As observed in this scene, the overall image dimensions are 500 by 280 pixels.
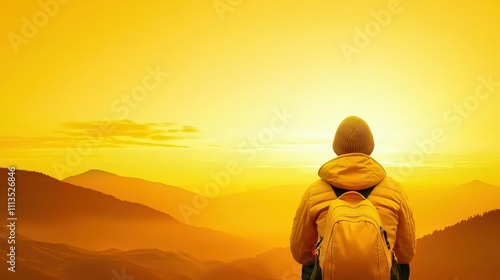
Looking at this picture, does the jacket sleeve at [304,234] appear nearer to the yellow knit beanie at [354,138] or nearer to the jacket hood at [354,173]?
the jacket hood at [354,173]

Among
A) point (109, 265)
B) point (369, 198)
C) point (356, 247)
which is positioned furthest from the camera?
point (109, 265)

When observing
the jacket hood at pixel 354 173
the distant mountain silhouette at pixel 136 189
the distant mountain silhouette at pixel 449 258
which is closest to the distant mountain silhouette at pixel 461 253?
the distant mountain silhouette at pixel 449 258

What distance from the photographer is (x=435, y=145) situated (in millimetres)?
4316

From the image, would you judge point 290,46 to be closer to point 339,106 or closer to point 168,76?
point 339,106

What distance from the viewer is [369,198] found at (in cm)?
209

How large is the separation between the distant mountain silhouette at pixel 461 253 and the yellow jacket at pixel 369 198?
222cm

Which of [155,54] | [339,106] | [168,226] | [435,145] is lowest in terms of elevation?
[168,226]

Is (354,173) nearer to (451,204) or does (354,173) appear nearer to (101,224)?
(451,204)

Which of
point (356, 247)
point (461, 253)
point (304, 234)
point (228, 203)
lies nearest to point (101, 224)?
point (228, 203)

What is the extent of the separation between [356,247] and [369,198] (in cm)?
25

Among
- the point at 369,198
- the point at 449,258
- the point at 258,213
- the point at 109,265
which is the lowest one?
the point at 109,265

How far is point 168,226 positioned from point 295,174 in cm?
101

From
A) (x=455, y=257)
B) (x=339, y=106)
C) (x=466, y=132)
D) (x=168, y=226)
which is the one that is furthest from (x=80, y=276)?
(x=466, y=132)

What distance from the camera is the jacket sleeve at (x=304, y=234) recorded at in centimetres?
216
